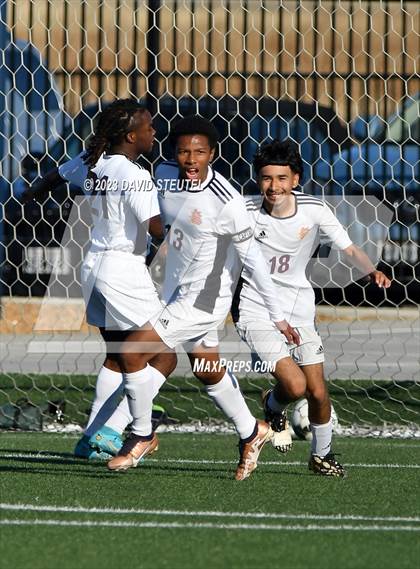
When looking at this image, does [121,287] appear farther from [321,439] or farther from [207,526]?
[207,526]

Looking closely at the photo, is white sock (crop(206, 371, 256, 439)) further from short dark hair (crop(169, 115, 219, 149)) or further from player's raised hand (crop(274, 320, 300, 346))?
short dark hair (crop(169, 115, 219, 149))

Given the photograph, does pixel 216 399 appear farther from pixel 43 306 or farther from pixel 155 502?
pixel 43 306

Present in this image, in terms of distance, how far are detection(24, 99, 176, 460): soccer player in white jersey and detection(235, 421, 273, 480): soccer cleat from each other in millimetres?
501

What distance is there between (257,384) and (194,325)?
3.62 meters

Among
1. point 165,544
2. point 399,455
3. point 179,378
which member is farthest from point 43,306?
point 165,544

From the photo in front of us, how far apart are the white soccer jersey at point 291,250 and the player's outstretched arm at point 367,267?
18 centimetres

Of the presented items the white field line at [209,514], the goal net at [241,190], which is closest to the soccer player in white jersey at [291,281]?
the white field line at [209,514]

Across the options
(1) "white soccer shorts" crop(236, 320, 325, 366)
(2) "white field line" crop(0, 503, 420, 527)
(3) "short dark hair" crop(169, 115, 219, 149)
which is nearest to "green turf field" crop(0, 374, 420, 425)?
(1) "white soccer shorts" crop(236, 320, 325, 366)

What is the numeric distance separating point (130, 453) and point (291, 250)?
5.07 feet

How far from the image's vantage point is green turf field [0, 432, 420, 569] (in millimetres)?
5035

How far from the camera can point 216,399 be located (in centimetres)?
735

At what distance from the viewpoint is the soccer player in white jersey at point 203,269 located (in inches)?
284

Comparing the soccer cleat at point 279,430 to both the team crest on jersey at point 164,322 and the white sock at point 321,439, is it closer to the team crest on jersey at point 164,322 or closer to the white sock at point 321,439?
the white sock at point 321,439

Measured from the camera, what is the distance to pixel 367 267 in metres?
7.38
